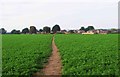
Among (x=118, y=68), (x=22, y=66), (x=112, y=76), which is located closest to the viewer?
(x=112, y=76)

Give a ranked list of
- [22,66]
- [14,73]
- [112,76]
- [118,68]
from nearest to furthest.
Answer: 1. [112,76]
2. [14,73]
3. [118,68]
4. [22,66]

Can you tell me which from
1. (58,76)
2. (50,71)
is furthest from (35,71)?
(58,76)

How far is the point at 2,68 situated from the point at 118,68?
6954mm

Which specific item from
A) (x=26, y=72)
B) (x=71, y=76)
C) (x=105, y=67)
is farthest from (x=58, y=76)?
(x=105, y=67)

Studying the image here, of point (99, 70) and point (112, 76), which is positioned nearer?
point (112, 76)

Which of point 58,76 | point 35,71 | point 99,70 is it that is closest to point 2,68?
point 35,71

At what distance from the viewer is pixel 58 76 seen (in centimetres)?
1617

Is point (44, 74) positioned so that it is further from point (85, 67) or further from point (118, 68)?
point (118, 68)

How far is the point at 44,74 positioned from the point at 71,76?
2.11m

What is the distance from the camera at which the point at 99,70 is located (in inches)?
663

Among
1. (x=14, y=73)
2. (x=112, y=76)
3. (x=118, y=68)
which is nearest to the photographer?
(x=112, y=76)

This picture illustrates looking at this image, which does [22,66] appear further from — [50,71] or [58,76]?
[58,76]

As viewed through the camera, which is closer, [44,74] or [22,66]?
[44,74]

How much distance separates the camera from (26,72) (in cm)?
1702
